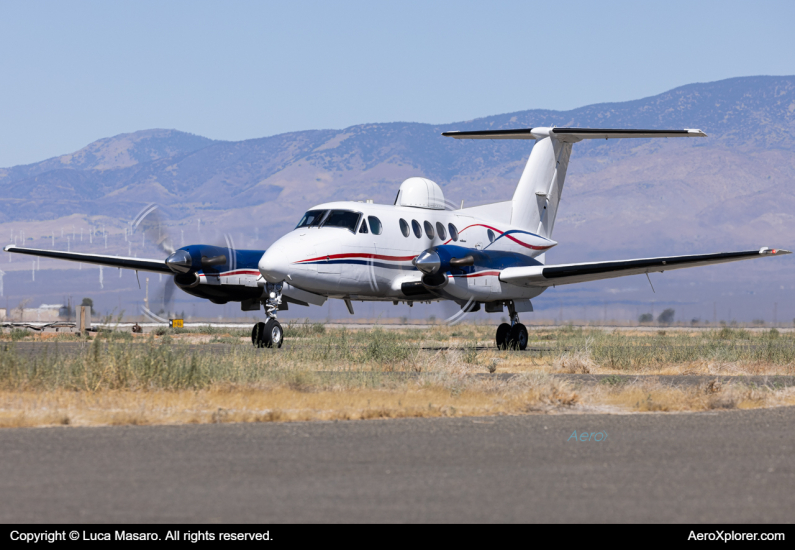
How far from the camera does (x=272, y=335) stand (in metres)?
25.9

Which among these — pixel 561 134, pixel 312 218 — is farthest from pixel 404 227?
pixel 561 134

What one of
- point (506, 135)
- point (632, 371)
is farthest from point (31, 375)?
point (506, 135)

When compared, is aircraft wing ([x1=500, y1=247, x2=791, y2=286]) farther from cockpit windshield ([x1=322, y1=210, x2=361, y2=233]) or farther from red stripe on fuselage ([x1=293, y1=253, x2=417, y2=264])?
cockpit windshield ([x1=322, y1=210, x2=361, y2=233])

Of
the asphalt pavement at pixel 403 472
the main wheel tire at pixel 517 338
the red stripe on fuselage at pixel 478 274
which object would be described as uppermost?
the red stripe on fuselage at pixel 478 274

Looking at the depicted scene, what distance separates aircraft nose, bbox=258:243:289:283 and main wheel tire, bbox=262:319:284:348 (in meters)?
1.85

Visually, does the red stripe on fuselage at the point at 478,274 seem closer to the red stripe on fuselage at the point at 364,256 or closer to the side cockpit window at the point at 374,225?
the red stripe on fuselage at the point at 364,256

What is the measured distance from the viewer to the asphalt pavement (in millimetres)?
7113

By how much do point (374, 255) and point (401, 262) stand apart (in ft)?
4.12

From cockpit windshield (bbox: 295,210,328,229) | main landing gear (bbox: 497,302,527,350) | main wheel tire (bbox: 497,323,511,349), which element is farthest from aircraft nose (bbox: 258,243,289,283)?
main wheel tire (bbox: 497,323,511,349)

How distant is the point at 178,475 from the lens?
329 inches

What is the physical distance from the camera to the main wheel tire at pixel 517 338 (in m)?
30.3

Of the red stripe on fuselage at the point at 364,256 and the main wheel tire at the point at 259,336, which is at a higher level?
the red stripe on fuselage at the point at 364,256

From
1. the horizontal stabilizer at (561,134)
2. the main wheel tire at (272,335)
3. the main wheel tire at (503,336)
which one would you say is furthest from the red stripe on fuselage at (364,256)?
the horizontal stabilizer at (561,134)
